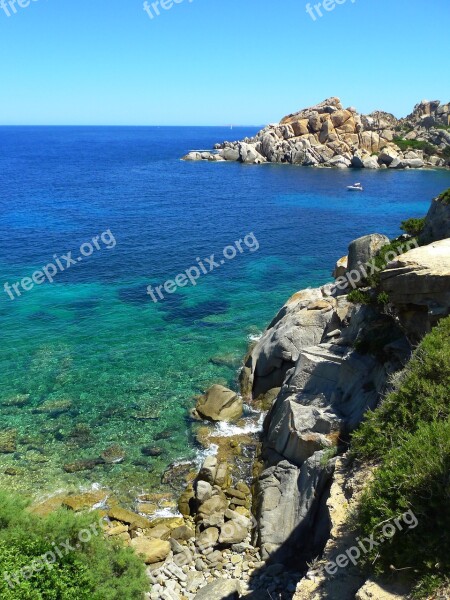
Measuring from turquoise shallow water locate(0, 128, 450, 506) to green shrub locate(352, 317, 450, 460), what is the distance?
12682 mm

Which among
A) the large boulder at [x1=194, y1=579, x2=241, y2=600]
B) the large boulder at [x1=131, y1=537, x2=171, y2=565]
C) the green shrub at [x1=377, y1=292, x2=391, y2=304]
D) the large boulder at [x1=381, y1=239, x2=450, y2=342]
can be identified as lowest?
the large boulder at [x1=131, y1=537, x2=171, y2=565]

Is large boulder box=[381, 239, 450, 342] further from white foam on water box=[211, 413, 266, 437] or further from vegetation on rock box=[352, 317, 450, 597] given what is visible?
white foam on water box=[211, 413, 266, 437]

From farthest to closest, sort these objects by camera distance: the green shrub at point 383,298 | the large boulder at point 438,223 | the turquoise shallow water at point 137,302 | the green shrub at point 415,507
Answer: the turquoise shallow water at point 137,302
the large boulder at point 438,223
the green shrub at point 383,298
the green shrub at point 415,507

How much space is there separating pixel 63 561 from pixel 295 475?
1070cm

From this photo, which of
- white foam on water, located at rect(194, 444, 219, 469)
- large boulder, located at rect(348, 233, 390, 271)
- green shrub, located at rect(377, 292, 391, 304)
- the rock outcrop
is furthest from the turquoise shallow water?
green shrub, located at rect(377, 292, 391, 304)

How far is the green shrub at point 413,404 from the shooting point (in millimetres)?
14595

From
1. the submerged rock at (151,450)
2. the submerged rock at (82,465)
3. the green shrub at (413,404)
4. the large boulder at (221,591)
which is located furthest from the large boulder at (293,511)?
the submerged rock at (82,465)

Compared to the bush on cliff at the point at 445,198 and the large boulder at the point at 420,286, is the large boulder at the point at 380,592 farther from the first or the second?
the bush on cliff at the point at 445,198

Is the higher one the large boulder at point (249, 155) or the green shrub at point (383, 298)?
the large boulder at point (249, 155)

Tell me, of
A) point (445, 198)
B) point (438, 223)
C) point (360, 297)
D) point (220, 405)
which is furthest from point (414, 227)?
point (220, 405)

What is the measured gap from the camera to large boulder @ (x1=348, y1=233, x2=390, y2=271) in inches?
1195

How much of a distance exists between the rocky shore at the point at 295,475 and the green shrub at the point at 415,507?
1307mm

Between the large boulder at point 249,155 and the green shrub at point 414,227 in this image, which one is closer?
the green shrub at point 414,227

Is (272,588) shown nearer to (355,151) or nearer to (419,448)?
(419,448)
